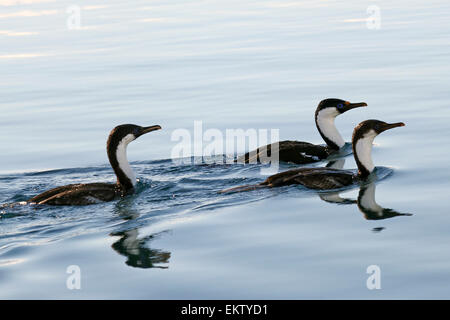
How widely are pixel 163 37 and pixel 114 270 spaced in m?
21.0

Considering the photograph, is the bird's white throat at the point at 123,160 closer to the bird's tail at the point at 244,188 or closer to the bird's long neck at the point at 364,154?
the bird's tail at the point at 244,188

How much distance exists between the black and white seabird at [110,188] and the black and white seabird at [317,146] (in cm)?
255

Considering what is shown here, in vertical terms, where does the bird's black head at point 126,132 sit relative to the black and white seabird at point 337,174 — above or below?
above

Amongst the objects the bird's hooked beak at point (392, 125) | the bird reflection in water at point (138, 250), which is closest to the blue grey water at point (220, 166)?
the bird reflection in water at point (138, 250)

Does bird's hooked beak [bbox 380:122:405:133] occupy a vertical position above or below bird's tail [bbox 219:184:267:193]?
above

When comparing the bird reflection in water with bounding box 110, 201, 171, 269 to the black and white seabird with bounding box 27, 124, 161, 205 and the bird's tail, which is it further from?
the bird's tail

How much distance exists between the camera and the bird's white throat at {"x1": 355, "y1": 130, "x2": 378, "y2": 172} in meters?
12.9

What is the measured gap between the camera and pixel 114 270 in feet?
30.0

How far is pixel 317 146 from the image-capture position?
15.2 m

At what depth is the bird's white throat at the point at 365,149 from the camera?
1293cm

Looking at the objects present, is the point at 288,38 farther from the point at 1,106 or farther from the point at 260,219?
the point at 260,219

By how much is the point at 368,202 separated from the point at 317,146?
3674 millimetres

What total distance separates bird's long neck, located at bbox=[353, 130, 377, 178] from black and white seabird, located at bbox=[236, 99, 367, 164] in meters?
1.76

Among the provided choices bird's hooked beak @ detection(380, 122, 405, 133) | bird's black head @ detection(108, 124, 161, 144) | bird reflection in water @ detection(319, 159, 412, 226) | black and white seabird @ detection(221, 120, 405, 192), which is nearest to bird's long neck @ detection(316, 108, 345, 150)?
black and white seabird @ detection(221, 120, 405, 192)
